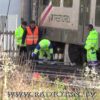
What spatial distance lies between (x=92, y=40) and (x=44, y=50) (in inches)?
61.8

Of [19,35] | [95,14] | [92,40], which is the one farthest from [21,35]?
[95,14]

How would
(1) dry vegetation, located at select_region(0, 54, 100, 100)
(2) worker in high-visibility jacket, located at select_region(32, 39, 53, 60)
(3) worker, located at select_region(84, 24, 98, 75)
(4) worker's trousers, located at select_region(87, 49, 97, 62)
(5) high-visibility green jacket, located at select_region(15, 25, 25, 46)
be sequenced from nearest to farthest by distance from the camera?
(1) dry vegetation, located at select_region(0, 54, 100, 100) < (3) worker, located at select_region(84, 24, 98, 75) < (4) worker's trousers, located at select_region(87, 49, 97, 62) < (2) worker in high-visibility jacket, located at select_region(32, 39, 53, 60) < (5) high-visibility green jacket, located at select_region(15, 25, 25, 46)

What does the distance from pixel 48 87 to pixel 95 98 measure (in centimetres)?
A: 99

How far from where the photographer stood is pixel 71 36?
598 inches

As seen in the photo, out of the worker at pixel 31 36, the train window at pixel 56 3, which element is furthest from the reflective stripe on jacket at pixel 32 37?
the train window at pixel 56 3

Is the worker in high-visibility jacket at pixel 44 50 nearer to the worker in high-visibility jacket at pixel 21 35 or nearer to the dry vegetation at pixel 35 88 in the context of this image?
the worker in high-visibility jacket at pixel 21 35

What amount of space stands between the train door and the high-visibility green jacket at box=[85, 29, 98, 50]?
0.24m

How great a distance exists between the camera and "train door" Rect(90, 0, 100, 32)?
13.7 meters

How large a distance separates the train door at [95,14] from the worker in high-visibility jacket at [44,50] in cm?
139

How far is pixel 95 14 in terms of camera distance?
13.8m

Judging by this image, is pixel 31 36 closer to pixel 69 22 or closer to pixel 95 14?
pixel 69 22

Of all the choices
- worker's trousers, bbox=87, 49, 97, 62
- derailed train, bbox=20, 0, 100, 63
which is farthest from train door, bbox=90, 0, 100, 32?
worker's trousers, bbox=87, 49, 97, 62

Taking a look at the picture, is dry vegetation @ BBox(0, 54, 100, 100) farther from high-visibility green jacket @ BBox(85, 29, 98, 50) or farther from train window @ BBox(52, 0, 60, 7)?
train window @ BBox(52, 0, 60, 7)

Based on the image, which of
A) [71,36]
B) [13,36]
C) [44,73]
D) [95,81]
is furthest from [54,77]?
[13,36]
